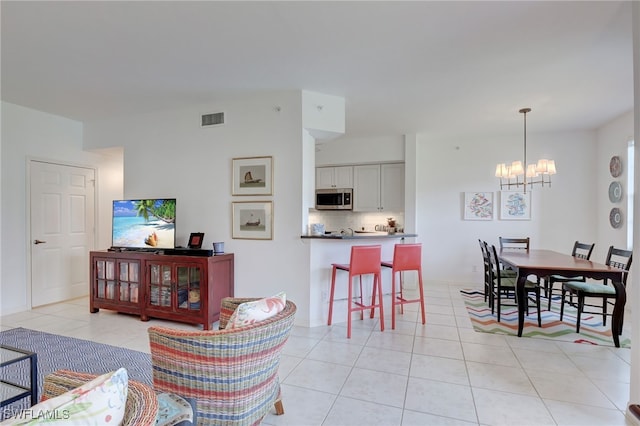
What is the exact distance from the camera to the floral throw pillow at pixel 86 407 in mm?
765

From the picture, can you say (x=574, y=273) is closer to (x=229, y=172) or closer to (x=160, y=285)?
(x=229, y=172)

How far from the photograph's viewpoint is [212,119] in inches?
162

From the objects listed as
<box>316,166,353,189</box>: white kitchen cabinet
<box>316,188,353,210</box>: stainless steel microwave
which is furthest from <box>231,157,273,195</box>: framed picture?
<box>316,166,353,189</box>: white kitchen cabinet

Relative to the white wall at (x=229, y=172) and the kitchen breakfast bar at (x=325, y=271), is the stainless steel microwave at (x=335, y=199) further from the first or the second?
the white wall at (x=229, y=172)

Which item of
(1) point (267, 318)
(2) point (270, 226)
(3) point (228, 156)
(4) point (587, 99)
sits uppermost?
(4) point (587, 99)

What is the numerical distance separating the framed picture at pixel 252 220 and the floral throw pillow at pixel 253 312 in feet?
6.84

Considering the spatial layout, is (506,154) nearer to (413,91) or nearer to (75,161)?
(413,91)

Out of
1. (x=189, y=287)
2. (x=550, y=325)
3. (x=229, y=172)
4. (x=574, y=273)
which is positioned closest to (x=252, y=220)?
(x=229, y=172)

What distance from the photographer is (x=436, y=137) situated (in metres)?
5.85

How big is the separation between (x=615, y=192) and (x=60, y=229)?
26.2 ft

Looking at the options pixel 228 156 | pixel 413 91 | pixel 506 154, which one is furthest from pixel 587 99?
pixel 228 156

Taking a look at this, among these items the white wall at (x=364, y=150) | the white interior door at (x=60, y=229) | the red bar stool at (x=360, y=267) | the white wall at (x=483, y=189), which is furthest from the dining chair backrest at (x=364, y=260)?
the white interior door at (x=60, y=229)

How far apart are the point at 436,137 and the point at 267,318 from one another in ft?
16.8

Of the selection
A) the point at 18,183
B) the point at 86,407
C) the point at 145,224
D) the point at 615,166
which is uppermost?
the point at 615,166
